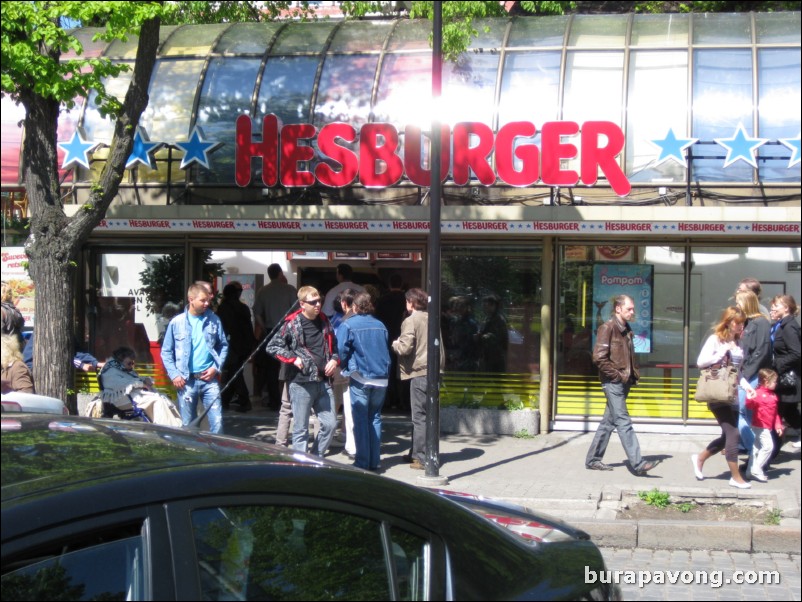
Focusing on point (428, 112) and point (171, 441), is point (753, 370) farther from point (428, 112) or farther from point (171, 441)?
point (171, 441)

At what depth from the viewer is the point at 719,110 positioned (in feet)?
39.9

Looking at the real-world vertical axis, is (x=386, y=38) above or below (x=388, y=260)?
above

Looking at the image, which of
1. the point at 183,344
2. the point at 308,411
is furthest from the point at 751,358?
the point at 183,344

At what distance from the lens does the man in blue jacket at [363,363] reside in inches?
368

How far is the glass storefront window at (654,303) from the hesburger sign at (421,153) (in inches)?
47.7

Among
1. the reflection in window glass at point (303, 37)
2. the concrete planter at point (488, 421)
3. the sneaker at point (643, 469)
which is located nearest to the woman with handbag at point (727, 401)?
the sneaker at point (643, 469)

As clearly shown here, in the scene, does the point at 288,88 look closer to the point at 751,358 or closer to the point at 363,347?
the point at 363,347

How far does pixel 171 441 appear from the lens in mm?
2877

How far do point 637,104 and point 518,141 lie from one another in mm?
1668

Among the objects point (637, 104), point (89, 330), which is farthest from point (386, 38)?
point (89, 330)

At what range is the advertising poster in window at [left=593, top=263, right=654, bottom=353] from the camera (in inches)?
487

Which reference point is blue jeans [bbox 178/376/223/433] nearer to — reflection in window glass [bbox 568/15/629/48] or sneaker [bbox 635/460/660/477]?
sneaker [bbox 635/460/660/477]

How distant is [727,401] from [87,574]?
748 centimetres

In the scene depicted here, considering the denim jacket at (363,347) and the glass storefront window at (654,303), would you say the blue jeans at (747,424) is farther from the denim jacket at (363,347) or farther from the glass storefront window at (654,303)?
the denim jacket at (363,347)
